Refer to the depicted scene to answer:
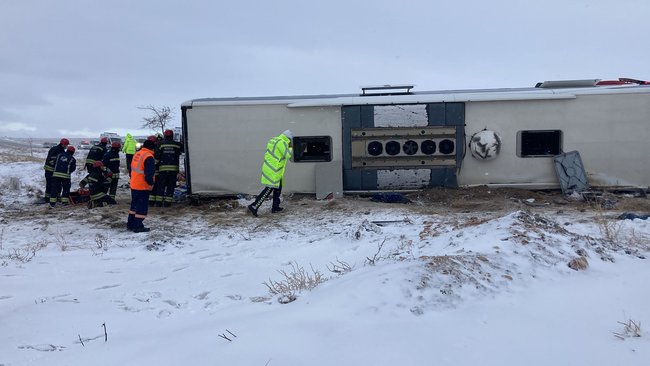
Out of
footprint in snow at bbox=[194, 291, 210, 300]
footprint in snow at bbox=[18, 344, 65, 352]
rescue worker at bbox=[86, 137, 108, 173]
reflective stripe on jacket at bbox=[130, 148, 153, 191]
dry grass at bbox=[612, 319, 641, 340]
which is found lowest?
footprint in snow at bbox=[194, 291, 210, 300]

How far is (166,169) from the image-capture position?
10883 millimetres

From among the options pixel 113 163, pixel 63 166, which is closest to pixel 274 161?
pixel 113 163

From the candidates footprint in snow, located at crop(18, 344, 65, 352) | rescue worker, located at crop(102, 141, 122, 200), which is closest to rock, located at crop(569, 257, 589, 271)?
footprint in snow, located at crop(18, 344, 65, 352)

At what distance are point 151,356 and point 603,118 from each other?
1123cm

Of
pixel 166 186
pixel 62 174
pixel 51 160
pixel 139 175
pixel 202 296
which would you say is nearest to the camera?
pixel 202 296

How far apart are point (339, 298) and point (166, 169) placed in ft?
27.6

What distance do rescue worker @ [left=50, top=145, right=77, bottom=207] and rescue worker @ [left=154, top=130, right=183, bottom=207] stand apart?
2.33 metres

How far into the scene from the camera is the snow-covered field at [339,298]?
2953mm

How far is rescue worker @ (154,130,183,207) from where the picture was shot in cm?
1093

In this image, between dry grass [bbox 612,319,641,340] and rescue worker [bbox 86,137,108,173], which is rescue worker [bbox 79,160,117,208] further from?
dry grass [bbox 612,319,641,340]

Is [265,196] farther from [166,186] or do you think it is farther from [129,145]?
[129,145]

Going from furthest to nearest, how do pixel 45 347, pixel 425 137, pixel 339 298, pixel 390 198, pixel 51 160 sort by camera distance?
pixel 51 160
pixel 425 137
pixel 390 198
pixel 339 298
pixel 45 347

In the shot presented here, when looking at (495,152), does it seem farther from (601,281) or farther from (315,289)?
(315,289)

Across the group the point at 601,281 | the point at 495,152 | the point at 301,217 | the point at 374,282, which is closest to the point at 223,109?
the point at 301,217
